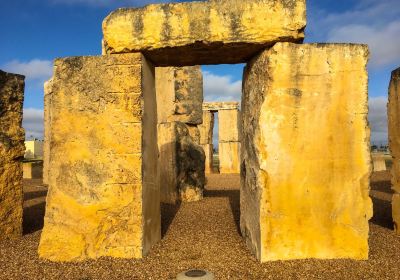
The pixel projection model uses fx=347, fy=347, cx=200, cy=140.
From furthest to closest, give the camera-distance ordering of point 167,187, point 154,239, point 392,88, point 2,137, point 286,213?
point 167,187
point 392,88
point 2,137
point 154,239
point 286,213

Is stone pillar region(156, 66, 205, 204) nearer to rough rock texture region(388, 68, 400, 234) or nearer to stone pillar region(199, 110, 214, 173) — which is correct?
rough rock texture region(388, 68, 400, 234)

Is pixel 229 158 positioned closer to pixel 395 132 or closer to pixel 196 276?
pixel 395 132

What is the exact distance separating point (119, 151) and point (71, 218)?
0.83 metres

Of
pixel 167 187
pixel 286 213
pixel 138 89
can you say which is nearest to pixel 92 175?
pixel 138 89

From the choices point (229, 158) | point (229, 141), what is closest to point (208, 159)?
point (229, 158)

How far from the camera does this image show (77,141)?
3557 mm

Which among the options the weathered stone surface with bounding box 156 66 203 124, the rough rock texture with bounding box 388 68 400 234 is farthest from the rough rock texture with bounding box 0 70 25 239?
the rough rock texture with bounding box 388 68 400 234

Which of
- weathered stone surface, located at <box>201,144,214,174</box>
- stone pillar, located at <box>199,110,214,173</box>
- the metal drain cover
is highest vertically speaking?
stone pillar, located at <box>199,110,214,173</box>

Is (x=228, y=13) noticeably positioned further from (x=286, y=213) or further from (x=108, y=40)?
(x=286, y=213)

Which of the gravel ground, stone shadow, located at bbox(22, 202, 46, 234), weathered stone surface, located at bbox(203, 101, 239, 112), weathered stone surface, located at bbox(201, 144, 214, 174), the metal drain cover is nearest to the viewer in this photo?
the metal drain cover

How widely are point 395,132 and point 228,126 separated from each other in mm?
11914

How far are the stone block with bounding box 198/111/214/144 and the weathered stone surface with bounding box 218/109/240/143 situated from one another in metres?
0.67

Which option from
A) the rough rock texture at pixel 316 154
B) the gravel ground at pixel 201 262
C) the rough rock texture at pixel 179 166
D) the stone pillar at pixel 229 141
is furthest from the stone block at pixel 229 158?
the rough rock texture at pixel 316 154

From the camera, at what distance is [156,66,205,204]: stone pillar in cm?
736
